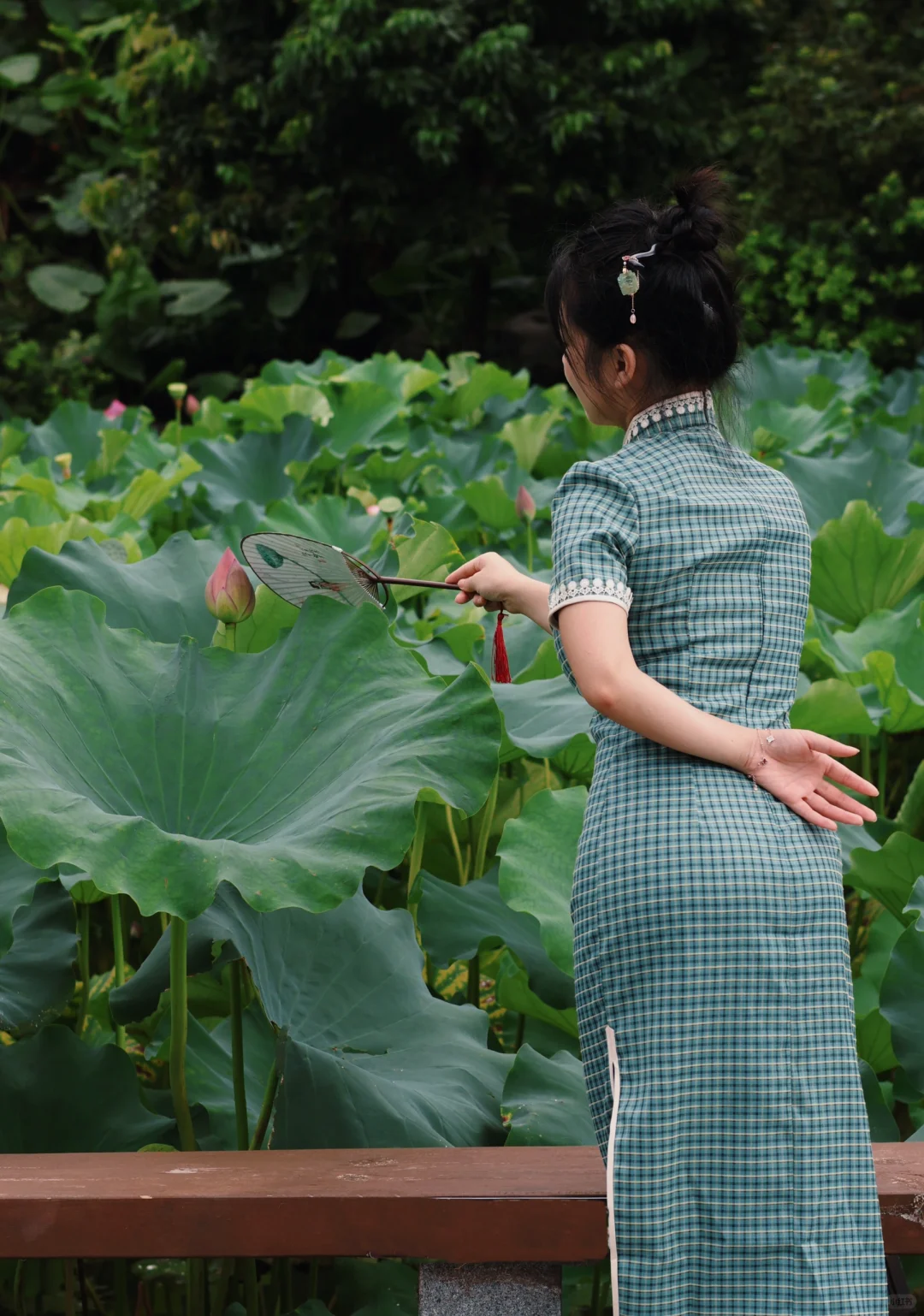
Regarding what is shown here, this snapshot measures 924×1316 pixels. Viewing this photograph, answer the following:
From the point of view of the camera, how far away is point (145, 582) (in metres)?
1.48

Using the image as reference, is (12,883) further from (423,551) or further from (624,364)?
(423,551)

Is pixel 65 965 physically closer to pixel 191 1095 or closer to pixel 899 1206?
pixel 191 1095

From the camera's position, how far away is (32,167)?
10648mm

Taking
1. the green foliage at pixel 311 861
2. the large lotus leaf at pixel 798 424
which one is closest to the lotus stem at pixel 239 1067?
the green foliage at pixel 311 861

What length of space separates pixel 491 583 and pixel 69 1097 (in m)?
0.54

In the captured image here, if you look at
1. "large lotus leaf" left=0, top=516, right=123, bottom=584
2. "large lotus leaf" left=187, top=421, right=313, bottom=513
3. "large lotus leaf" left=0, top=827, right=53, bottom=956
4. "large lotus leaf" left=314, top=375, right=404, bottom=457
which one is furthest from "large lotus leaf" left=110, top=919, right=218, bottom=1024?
"large lotus leaf" left=314, top=375, right=404, bottom=457

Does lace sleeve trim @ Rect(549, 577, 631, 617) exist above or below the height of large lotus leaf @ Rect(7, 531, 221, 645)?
above

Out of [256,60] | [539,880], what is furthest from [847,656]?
[256,60]

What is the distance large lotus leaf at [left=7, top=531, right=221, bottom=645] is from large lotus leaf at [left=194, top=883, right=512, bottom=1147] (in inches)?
13.9

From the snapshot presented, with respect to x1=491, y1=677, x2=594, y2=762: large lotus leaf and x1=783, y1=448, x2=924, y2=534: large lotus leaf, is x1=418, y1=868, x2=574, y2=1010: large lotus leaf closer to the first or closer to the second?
x1=491, y1=677, x2=594, y2=762: large lotus leaf

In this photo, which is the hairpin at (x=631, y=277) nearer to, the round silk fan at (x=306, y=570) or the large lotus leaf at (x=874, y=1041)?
the round silk fan at (x=306, y=570)

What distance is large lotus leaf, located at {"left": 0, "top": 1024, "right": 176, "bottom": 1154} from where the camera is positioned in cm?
121

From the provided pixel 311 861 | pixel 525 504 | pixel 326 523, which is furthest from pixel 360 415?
pixel 311 861

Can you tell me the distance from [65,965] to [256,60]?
8198mm
